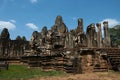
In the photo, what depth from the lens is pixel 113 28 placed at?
57.7m

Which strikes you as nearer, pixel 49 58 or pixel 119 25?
pixel 49 58

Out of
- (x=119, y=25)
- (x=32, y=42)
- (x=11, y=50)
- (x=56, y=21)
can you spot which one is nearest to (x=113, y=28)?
(x=119, y=25)

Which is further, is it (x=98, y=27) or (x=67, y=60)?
(x=98, y=27)

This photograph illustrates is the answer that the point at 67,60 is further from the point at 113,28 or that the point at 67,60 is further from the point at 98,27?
the point at 113,28

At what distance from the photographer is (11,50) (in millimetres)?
34406

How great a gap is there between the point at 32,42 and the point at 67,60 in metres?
5.10

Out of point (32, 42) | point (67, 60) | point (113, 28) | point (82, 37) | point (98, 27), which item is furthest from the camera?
point (113, 28)

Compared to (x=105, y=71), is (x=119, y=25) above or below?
above

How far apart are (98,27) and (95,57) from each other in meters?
11.4

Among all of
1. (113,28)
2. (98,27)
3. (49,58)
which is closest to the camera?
(49,58)

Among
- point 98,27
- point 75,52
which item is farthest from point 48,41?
point 98,27

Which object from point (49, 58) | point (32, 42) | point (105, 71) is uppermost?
point (32, 42)

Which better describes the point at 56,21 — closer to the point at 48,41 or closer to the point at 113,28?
the point at 48,41

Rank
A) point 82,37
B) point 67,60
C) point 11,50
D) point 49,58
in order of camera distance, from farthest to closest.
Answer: point 11,50, point 82,37, point 49,58, point 67,60
